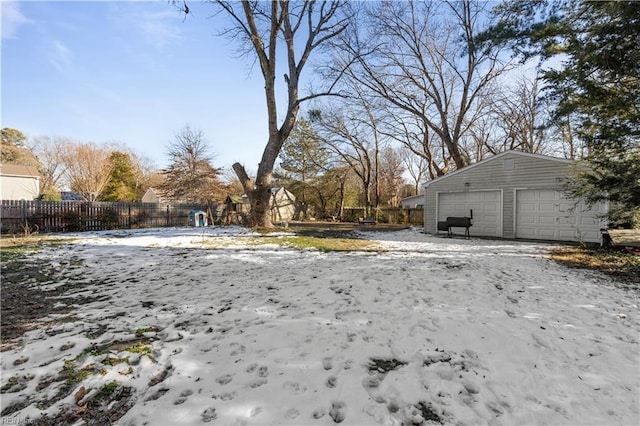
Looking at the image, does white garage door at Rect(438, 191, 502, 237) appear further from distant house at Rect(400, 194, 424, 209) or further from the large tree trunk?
distant house at Rect(400, 194, 424, 209)

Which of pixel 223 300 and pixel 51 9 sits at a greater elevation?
pixel 51 9

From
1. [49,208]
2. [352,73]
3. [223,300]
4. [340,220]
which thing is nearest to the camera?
[223,300]

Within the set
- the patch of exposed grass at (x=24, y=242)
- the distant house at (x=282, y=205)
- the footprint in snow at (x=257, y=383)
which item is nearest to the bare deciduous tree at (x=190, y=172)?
the distant house at (x=282, y=205)

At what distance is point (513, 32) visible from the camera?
7152 mm

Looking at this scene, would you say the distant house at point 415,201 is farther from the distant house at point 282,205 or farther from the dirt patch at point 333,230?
the distant house at point 282,205

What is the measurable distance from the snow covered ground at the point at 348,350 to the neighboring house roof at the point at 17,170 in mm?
29313

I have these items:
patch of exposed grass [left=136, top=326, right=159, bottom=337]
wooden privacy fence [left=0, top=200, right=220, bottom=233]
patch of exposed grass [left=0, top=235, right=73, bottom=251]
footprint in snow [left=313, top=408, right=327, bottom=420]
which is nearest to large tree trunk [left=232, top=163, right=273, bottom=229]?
wooden privacy fence [left=0, top=200, right=220, bottom=233]

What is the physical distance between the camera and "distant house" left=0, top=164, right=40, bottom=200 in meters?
23.3

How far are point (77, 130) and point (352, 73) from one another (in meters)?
24.5

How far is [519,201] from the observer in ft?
36.7

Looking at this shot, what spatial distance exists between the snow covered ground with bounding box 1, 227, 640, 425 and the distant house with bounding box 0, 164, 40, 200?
29.1 m

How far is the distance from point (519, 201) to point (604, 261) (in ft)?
16.3

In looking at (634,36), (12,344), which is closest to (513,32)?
(634,36)

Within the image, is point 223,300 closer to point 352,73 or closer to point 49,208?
point 49,208
